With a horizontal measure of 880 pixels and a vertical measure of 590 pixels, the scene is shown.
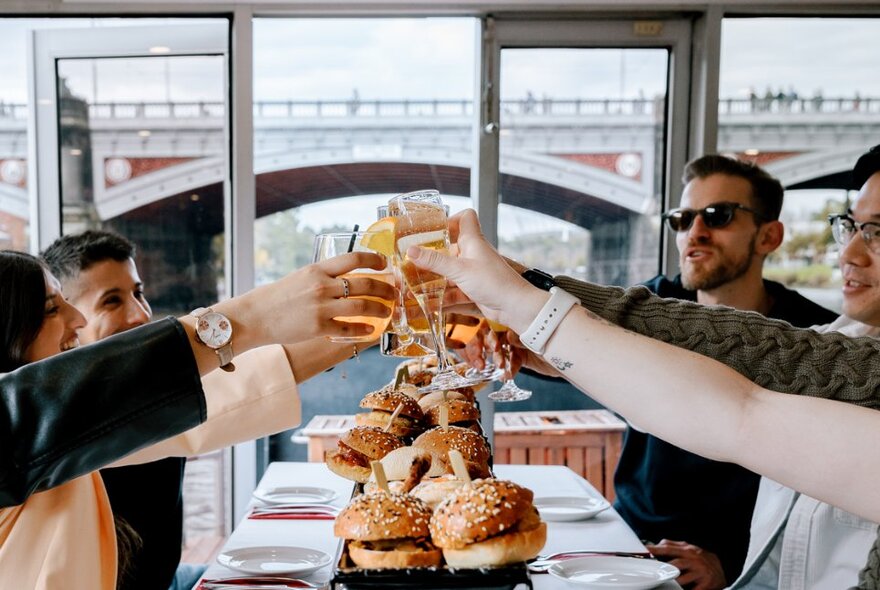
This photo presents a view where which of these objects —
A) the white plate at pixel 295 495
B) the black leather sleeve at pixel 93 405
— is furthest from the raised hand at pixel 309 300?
the white plate at pixel 295 495

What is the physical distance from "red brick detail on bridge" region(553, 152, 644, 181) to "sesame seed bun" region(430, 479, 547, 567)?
340cm

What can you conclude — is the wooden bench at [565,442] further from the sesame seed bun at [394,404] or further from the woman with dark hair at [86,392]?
the woman with dark hair at [86,392]

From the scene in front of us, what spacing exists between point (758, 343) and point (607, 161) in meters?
2.96

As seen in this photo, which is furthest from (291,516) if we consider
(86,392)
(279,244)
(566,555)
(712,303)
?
(279,244)

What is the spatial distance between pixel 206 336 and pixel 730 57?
369cm

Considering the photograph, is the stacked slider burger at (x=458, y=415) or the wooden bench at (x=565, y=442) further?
the wooden bench at (x=565, y=442)

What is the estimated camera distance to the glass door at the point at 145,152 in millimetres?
4258

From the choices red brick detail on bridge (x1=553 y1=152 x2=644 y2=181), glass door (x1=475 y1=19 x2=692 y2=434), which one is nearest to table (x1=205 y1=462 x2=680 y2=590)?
glass door (x1=475 y1=19 x2=692 y2=434)

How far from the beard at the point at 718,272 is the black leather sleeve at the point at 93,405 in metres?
2.39

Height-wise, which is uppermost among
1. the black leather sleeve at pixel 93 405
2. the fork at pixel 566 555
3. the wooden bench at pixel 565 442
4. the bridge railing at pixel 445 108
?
the bridge railing at pixel 445 108

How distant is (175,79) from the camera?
4.29 metres

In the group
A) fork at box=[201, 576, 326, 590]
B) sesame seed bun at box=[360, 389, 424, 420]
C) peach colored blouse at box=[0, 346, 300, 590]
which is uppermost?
sesame seed bun at box=[360, 389, 424, 420]

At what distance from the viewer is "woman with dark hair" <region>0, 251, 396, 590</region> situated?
127cm

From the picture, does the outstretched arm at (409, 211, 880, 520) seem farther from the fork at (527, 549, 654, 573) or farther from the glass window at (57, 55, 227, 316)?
the glass window at (57, 55, 227, 316)
